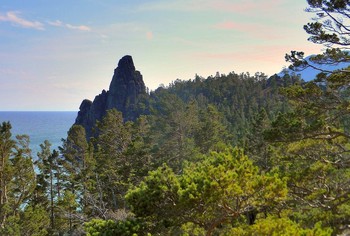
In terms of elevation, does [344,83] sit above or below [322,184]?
above

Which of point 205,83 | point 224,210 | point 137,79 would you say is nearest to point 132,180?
point 224,210

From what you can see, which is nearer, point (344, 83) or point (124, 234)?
point (124, 234)

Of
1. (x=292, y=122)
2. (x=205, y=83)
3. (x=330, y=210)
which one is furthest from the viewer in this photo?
(x=205, y=83)

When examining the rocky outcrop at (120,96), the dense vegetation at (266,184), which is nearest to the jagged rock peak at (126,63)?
the rocky outcrop at (120,96)

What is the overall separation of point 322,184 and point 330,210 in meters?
2.08

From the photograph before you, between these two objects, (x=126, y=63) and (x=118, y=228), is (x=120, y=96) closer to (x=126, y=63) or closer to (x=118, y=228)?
(x=126, y=63)

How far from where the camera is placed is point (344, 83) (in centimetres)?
1009

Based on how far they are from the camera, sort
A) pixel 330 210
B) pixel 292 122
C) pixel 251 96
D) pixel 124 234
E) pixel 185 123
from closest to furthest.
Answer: pixel 124 234
pixel 330 210
pixel 292 122
pixel 185 123
pixel 251 96

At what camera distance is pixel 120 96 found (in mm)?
84812

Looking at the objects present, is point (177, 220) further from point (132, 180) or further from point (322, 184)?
point (132, 180)

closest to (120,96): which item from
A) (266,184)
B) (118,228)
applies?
(118,228)

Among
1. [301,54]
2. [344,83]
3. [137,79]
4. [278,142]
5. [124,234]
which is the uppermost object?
[137,79]

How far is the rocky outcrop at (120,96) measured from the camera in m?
83.1

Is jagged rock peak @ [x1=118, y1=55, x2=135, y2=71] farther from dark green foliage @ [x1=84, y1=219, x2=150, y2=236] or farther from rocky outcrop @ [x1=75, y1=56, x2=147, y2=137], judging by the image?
dark green foliage @ [x1=84, y1=219, x2=150, y2=236]
